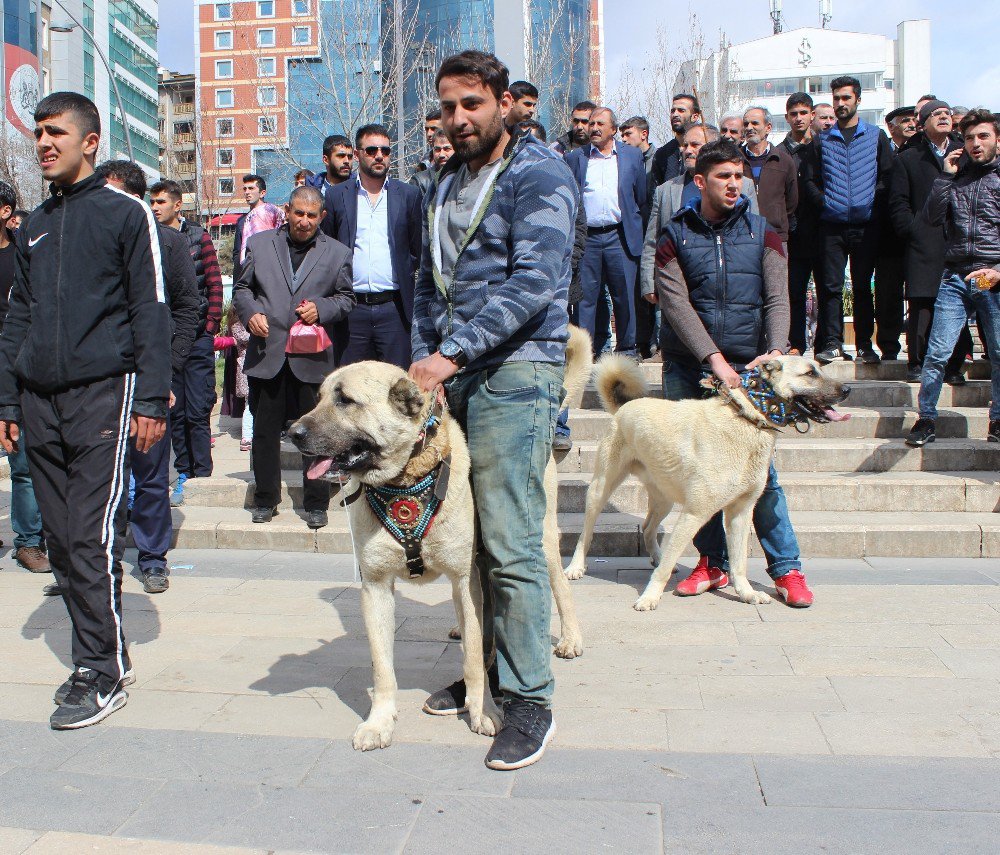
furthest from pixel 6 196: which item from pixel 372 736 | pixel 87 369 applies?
pixel 372 736

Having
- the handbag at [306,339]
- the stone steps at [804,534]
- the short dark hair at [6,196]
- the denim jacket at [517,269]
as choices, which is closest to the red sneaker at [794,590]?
the stone steps at [804,534]

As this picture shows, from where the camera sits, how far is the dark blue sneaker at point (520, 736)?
3.46 m

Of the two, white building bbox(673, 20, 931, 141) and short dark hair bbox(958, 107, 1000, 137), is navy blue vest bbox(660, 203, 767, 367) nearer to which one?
short dark hair bbox(958, 107, 1000, 137)

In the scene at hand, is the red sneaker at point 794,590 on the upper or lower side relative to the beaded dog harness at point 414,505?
lower

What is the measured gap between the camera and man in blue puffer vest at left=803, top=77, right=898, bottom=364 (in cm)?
920

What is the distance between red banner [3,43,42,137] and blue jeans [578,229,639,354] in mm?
53222

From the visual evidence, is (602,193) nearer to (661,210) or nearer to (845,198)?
(661,210)

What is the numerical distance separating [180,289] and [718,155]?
12.1 ft

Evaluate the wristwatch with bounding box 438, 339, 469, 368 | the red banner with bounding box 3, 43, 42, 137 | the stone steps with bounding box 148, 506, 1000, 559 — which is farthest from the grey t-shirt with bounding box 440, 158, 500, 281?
the red banner with bounding box 3, 43, 42, 137

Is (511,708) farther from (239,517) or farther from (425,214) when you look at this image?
(239,517)

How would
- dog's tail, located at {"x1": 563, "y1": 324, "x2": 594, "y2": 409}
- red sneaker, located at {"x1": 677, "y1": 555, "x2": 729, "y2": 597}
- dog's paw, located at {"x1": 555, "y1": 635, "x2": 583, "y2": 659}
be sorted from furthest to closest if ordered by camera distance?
red sneaker, located at {"x1": 677, "y1": 555, "x2": 729, "y2": 597}, dog's tail, located at {"x1": 563, "y1": 324, "x2": 594, "y2": 409}, dog's paw, located at {"x1": 555, "y1": 635, "x2": 583, "y2": 659}

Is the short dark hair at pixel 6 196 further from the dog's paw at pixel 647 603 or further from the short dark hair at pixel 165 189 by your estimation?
the dog's paw at pixel 647 603

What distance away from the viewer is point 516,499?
3518 mm

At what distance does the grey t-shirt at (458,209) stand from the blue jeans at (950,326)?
17.1 feet
